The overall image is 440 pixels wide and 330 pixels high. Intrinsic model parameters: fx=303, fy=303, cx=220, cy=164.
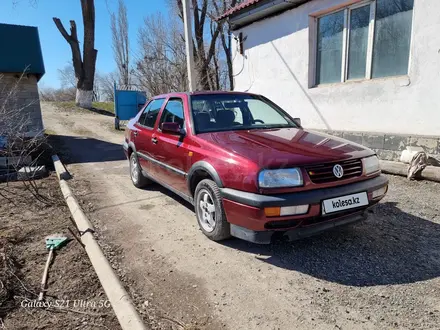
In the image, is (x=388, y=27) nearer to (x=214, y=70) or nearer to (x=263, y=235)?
(x=263, y=235)

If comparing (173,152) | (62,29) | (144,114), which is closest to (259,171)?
(173,152)

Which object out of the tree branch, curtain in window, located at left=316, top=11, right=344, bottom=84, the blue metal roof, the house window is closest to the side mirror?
the house window

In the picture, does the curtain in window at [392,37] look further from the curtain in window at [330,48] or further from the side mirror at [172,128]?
the side mirror at [172,128]

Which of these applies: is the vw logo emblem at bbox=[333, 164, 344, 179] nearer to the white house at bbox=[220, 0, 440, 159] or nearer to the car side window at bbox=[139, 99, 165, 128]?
the car side window at bbox=[139, 99, 165, 128]

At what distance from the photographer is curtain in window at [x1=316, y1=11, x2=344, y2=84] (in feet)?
21.7

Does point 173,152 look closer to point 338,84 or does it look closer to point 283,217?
point 283,217

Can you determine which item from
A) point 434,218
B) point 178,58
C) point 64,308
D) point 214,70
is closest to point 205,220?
point 64,308

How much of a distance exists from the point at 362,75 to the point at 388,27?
96 cm

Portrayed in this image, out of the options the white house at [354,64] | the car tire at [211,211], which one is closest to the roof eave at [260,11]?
the white house at [354,64]

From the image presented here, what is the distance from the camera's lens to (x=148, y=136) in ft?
15.4

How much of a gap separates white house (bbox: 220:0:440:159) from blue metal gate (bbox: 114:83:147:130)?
6.96 m

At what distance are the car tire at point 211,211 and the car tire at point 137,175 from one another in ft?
7.26

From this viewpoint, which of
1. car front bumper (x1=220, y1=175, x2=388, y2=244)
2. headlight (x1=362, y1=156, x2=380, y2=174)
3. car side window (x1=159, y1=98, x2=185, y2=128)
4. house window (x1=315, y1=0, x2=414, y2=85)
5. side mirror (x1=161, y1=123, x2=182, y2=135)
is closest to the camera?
car front bumper (x1=220, y1=175, x2=388, y2=244)

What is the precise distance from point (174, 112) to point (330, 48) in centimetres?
455
